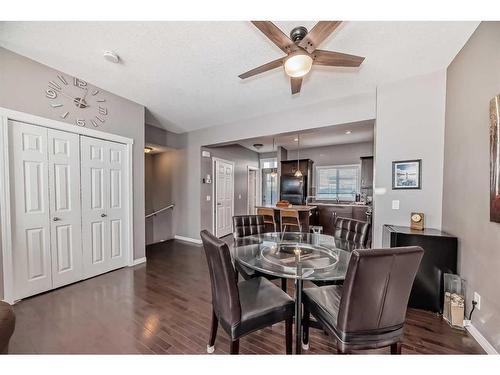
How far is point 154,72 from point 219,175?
3088mm

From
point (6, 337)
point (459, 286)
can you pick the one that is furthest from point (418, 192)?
point (6, 337)

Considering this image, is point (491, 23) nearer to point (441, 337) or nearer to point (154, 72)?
point (441, 337)

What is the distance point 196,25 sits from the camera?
5.77 feet

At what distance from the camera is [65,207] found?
8.43 feet

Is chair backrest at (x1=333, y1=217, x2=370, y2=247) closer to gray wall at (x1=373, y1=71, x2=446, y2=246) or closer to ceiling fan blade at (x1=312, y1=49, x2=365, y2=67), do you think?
gray wall at (x1=373, y1=71, x2=446, y2=246)

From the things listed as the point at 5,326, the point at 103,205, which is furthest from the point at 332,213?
the point at 5,326

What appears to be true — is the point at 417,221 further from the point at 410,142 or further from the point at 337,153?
the point at 337,153

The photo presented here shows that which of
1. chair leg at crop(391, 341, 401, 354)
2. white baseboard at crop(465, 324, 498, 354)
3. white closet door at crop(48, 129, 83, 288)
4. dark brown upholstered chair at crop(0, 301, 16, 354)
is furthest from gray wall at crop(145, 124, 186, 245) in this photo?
white baseboard at crop(465, 324, 498, 354)

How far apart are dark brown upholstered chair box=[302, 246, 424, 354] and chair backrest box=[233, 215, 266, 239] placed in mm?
1601

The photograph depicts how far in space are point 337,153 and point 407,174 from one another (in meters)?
4.01

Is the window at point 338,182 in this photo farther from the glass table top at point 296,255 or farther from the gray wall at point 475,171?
the glass table top at point 296,255

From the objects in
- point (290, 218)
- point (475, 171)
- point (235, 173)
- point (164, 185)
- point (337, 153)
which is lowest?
point (290, 218)
